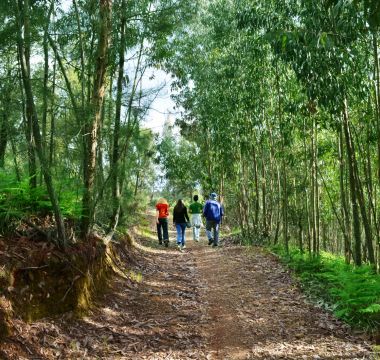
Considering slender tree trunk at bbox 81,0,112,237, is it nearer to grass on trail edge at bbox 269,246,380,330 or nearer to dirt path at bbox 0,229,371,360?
dirt path at bbox 0,229,371,360

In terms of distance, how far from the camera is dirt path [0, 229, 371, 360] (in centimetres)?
474

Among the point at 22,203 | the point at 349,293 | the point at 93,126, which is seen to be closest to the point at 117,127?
the point at 93,126

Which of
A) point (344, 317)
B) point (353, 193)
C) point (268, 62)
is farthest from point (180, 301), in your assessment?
point (268, 62)

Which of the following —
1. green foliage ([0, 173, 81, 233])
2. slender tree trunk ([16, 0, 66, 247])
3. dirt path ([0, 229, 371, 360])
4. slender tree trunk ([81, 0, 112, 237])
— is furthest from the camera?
slender tree trunk ([81, 0, 112, 237])

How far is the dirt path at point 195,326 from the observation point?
474 cm

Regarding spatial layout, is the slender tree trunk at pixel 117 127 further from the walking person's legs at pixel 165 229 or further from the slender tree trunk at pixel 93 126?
the walking person's legs at pixel 165 229

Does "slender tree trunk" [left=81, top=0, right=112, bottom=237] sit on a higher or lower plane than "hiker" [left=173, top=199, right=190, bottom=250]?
higher

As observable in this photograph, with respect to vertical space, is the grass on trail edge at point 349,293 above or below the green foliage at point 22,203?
below

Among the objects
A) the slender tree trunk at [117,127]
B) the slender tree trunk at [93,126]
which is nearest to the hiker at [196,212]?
the slender tree trunk at [117,127]

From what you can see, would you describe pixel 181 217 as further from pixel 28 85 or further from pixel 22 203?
pixel 28 85

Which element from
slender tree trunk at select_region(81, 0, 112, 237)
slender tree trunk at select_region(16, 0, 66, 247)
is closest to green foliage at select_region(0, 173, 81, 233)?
slender tree trunk at select_region(81, 0, 112, 237)

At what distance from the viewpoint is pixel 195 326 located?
19.5 feet

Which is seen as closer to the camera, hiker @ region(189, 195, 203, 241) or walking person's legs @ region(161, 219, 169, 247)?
walking person's legs @ region(161, 219, 169, 247)

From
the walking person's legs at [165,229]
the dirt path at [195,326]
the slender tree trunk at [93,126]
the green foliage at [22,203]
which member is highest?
the slender tree trunk at [93,126]
